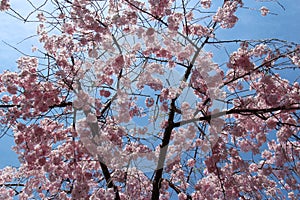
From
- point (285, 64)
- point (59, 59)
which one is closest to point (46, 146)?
point (59, 59)

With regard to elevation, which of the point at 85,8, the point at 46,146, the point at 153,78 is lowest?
the point at 46,146

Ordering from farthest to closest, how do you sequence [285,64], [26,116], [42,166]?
[42,166], [26,116], [285,64]

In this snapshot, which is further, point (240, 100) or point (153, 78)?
point (153, 78)

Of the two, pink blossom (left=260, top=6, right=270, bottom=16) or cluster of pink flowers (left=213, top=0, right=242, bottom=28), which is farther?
pink blossom (left=260, top=6, right=270, bottom=16)

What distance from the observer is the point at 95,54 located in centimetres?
586

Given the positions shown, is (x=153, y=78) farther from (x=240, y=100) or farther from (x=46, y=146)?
(x=46, y=146)

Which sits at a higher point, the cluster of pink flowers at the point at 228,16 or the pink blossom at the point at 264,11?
the pink blossom at the point at 264,11

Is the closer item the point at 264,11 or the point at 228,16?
the point at 228,16

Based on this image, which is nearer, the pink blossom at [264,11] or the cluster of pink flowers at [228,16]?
the cluster of pink flowers at [228,16]

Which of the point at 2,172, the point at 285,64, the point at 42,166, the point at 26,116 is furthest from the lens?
the point at 2,172

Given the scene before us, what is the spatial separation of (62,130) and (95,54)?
150cm

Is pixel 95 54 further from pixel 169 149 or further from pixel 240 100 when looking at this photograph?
pixel 240 100

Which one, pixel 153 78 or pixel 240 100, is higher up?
pixel 153 78

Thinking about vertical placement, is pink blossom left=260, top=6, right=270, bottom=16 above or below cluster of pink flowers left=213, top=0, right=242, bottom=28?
above
